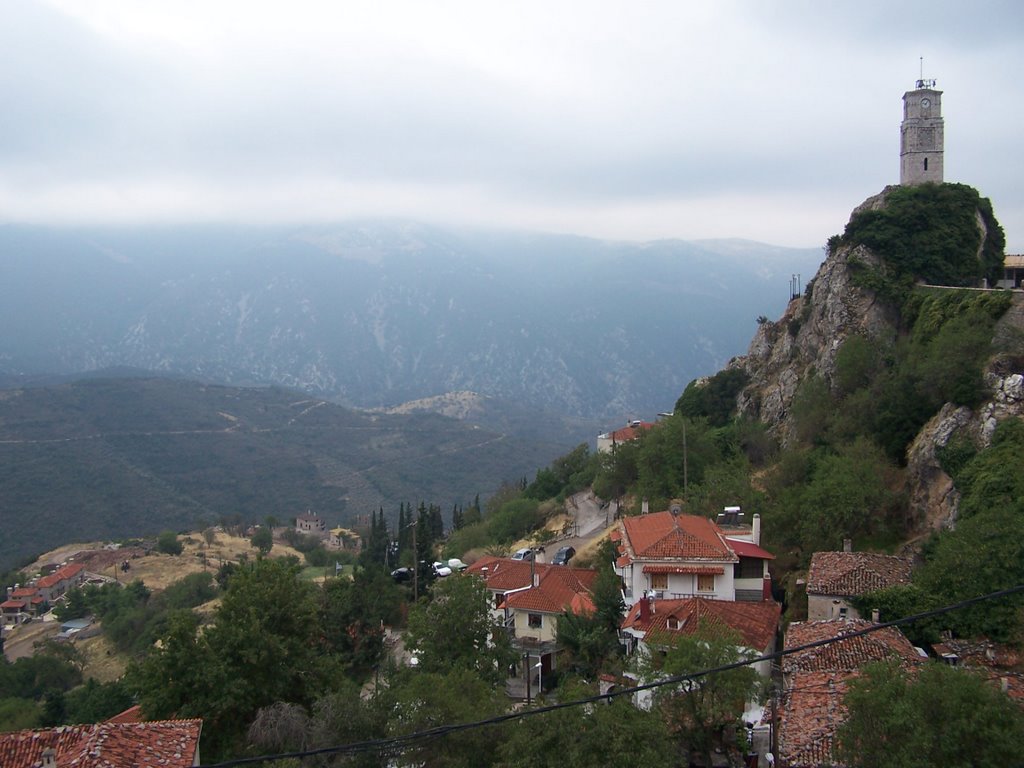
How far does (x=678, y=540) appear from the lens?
2922cm

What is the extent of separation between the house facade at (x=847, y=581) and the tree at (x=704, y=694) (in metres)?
7.53

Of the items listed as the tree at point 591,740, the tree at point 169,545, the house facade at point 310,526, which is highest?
the tree at point 591,740

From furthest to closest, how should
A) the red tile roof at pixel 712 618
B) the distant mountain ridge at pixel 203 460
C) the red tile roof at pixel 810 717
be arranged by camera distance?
1. the distant mountain ridge at pixel 203 460
2. the red tile roof at pixel 712 618
3. the red tile roof at pixel 810 717

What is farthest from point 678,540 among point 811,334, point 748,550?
point 811,334

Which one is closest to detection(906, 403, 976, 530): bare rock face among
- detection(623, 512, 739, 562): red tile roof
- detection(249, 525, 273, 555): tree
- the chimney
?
detection(623, 512, 739, 562): red tile roof

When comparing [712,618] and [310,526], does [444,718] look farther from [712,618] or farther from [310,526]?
[310,526]

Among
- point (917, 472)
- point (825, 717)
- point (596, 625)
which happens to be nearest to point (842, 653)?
point (825, 717)

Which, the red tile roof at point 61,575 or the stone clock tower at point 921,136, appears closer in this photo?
the stone clock tower at point 921,136

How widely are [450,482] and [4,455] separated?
65271mm

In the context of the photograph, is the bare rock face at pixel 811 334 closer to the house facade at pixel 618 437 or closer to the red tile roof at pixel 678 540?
the house facade at pixel 618 437

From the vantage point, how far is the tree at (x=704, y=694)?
58.3ft

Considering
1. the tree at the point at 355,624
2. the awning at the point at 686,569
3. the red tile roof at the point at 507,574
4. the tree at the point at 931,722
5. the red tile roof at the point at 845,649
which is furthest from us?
the red tile roof at the point at 507,574

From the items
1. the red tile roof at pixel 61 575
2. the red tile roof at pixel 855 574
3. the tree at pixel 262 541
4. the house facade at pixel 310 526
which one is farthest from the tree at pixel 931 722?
the house facade at pixel 310 526

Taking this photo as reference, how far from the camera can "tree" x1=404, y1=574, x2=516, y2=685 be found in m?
24.7
